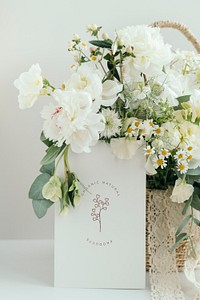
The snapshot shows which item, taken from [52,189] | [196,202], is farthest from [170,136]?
[52,189]

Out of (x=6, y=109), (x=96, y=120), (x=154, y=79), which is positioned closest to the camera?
(x=96, y=120)

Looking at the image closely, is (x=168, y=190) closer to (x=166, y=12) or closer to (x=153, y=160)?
(x=153, y=160)

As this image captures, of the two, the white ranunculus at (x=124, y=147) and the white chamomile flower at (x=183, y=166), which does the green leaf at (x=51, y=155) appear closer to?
the white ranunculus at (x=124, y=147)

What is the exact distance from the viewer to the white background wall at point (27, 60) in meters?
1.52

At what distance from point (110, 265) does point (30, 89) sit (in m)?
0.40

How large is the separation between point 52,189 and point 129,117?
22 centimetres

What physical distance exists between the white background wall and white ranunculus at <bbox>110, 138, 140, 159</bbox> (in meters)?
A: 0.51

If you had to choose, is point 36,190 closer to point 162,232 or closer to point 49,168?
point 49,168

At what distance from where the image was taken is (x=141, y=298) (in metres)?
1.03

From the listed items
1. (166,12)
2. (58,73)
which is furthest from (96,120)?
(166,12)

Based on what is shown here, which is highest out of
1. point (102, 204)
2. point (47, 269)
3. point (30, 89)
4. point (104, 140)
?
point (30, 89)

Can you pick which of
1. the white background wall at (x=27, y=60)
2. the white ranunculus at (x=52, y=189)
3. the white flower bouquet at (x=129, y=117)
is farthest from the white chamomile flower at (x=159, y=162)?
the white background wall at (x=27, y=60)

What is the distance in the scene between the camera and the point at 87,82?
1.01m

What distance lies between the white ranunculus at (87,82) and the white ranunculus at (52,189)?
19 centimetres
